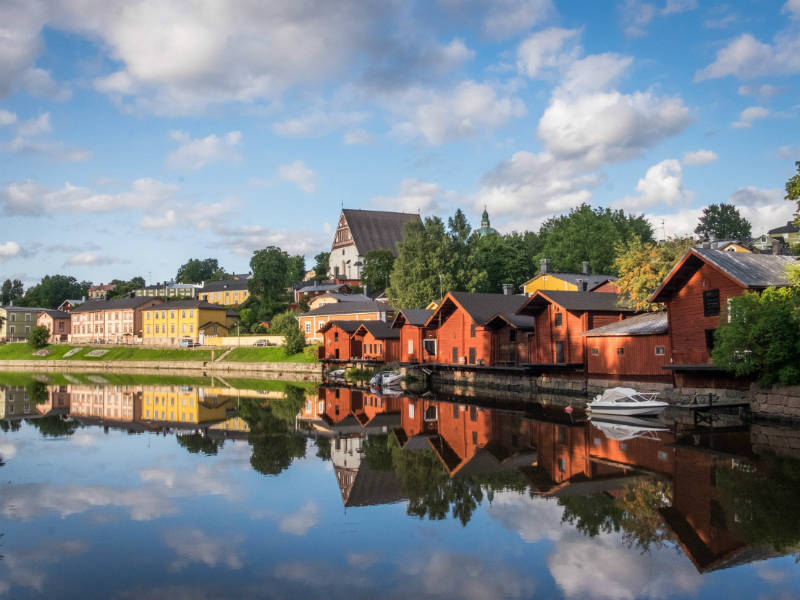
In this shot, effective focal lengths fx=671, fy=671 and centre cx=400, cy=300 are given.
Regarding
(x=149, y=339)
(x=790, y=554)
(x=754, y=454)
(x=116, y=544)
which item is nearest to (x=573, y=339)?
(x=754, y=454)

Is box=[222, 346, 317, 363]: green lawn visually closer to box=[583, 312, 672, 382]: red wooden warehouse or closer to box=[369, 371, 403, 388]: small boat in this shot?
box=[369, 371, 403, 388]: small boat

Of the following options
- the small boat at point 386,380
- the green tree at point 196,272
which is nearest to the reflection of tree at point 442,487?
the small boat at point 386,380

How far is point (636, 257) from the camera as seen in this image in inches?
1918

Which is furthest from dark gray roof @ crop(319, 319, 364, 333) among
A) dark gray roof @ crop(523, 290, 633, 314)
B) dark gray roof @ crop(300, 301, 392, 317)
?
dark gray roof @ crop(523, 290, 633, 314)

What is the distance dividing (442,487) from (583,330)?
2929 cm

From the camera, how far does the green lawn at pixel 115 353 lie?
89.8 meters

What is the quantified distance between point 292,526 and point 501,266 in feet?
238

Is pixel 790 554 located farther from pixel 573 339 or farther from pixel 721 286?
pixel 573 339

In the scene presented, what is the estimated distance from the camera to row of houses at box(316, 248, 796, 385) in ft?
118

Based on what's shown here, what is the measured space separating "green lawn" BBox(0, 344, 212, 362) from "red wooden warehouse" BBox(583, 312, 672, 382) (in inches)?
2211

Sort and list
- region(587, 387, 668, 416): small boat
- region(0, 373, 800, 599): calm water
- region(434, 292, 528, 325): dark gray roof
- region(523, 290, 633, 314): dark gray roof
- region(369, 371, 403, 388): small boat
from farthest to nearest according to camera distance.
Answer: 1. region(369, 371, 403, 388): small boat
2. region(434, 292, 528, 325): dark gray roof
3. region(523, 290, 633, 314): dark gray roof
4. region(587, 387, 668, 416): small boat
5. region(0, 373, 800, 599): calm water

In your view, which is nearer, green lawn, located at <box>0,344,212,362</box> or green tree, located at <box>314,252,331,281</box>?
green lawn, located at <box>0,344,212,362</box>

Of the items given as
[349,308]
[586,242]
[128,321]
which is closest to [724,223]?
[586,242]

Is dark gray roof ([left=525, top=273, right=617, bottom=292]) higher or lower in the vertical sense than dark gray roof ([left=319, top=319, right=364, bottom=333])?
higher
